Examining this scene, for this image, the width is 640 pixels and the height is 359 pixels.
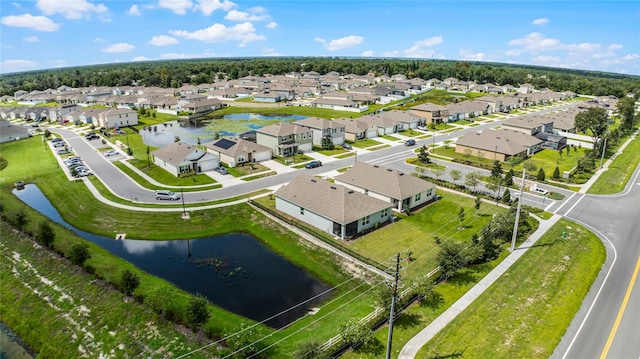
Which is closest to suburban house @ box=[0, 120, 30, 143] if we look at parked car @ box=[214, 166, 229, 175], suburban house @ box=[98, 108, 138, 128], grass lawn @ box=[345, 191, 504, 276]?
suburban house @ box=[98, 108, 138, 128]

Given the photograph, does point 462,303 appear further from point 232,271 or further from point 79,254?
→ point 79,254

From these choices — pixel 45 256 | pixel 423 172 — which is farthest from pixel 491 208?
pixel 45 256

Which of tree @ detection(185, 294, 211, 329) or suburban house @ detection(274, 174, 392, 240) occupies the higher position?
suburban house @ detection(274, 174, 392, 240)

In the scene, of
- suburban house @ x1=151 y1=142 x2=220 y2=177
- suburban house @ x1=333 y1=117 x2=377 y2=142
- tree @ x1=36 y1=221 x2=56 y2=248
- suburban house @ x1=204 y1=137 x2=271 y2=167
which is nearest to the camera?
tree @ x1=36 y1=221 x2=56 y2=248

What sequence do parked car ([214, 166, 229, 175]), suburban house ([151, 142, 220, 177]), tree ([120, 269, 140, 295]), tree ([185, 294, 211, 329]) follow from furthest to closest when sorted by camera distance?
1. parked car ([214, 166, 229, 175])
2. suburban house ([151, 142, 220, 177])
3. tree ([120, 269, 140, 295])
4. tree ([185, 294, 211, 329])

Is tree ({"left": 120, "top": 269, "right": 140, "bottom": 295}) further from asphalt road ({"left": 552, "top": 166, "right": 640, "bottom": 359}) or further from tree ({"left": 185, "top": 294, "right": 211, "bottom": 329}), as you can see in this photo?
asphalt road ({"left": 552, "top": 166, "right": 640, "bottom": 359})

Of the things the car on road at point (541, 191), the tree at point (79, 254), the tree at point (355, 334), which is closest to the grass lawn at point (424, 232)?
the tree at point (355, 334)
